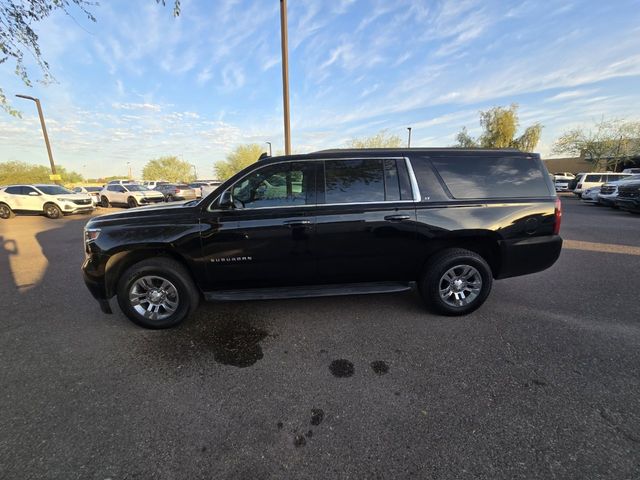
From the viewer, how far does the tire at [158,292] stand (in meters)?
3.20

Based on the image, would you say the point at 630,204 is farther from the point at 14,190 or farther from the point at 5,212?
the point at 5,212

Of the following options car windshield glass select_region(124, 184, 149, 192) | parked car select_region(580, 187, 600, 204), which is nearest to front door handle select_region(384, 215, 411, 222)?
parked car select_region(580, 187, 600, 204)

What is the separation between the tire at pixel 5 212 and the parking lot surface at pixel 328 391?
14.5m

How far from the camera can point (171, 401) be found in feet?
7.49

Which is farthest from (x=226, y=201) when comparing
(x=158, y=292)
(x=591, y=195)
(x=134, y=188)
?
(x=591, y=195)

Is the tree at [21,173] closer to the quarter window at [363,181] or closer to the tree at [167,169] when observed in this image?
the tree at [167,169]

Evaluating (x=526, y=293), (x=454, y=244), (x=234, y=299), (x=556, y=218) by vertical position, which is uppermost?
(x=556, y=218)

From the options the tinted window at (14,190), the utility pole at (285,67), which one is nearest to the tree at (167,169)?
the tinted window at (14,190)

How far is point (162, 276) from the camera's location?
3.22 metres

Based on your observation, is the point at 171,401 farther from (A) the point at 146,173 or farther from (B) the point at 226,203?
(A) the point at 146,173

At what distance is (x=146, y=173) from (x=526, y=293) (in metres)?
91.7

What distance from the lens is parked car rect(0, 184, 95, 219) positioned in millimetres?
13547

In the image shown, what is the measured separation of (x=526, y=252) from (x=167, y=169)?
86589mm

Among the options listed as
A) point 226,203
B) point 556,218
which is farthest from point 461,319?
point 226,203
